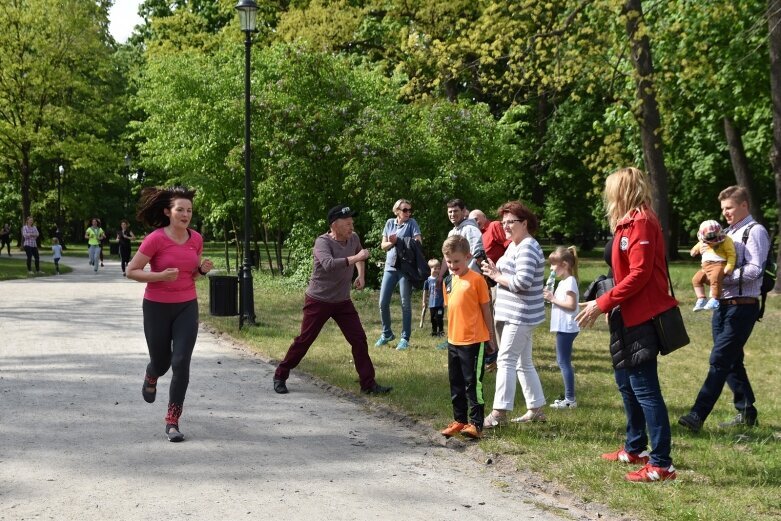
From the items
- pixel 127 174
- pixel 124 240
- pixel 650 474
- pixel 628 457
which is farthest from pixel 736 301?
pixel 127 174

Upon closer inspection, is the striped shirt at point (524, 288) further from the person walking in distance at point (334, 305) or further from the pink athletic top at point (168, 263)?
the pink athletic top at point (168, 263)

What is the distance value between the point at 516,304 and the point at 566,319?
3.81 feet

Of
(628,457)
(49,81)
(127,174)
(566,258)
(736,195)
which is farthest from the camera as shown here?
(127,174)

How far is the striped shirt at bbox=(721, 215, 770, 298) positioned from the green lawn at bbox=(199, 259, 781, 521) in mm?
1104

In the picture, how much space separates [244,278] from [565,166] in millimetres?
27329

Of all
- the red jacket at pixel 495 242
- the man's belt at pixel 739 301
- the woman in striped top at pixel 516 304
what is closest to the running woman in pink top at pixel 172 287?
the woman in striped top at pixel 516 304

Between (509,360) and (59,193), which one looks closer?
(509,360)

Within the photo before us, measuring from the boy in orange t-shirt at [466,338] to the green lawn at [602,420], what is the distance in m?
0.24

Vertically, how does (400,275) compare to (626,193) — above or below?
below

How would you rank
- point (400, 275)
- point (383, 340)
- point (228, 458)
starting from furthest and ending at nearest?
point (383, 340)
point (400, 275)
point (228, 458)

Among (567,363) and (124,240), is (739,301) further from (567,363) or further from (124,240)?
(124,240)

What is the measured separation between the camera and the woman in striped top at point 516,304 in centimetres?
701

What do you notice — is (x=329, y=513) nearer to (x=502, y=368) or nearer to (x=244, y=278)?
(x=502, y=368)

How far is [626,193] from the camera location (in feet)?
18.4
